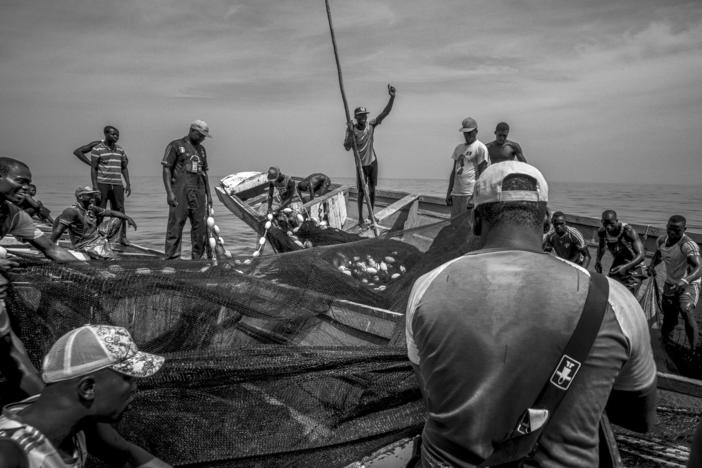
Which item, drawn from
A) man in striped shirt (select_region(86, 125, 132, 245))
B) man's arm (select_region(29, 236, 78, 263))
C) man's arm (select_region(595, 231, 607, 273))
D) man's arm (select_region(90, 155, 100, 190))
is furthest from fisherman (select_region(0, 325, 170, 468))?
man's arm (select_region(90, 155, 100, 190))

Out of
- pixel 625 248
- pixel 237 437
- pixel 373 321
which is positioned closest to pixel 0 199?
pixel 237 437

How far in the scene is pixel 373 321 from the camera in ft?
12.8

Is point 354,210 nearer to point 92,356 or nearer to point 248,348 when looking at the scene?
point 248,348

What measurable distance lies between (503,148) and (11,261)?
23.3ft

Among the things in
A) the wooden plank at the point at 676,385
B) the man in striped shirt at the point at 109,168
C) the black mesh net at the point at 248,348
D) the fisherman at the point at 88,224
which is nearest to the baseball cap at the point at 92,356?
the black mesh net at the point at 248,348

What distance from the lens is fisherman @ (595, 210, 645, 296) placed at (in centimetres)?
721

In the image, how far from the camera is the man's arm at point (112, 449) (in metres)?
2.35

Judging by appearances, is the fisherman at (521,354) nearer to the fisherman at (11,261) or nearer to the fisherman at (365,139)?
the fisherman at (11,261)

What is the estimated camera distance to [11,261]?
3.37m

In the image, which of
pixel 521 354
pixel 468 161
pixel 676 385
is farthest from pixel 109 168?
pixel 521 354

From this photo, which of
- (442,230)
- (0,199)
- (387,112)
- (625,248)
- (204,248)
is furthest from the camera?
(387,112)

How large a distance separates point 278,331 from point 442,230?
7.42ft

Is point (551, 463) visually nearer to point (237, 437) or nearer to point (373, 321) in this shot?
point (237, 437)

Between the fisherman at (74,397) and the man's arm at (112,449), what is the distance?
8 cm
